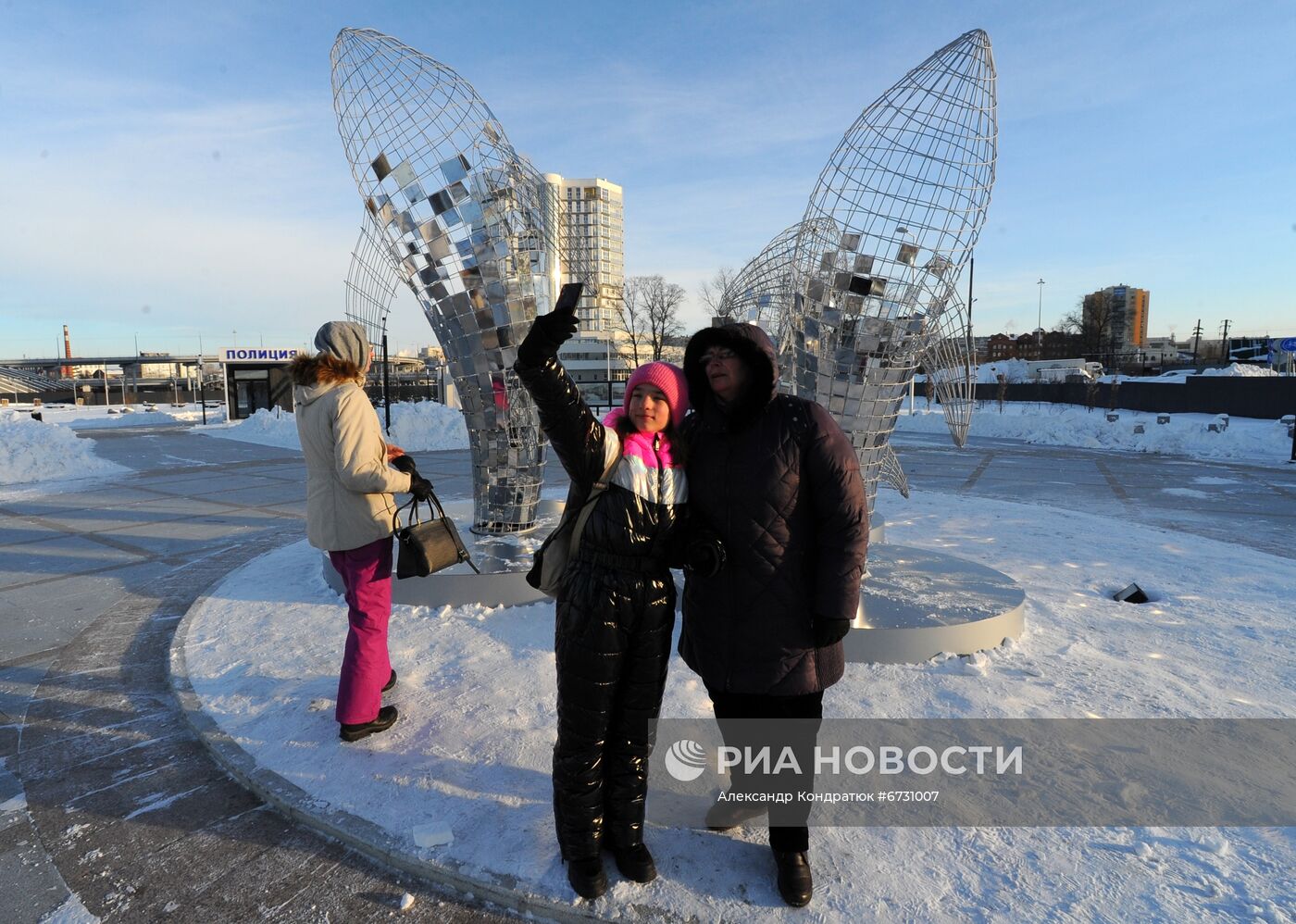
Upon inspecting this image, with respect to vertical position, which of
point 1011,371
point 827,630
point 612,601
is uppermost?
point 1011,371

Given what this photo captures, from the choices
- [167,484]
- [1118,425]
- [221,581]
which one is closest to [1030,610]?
[221,581]

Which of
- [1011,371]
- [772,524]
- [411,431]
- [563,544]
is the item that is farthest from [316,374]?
[1011,371]

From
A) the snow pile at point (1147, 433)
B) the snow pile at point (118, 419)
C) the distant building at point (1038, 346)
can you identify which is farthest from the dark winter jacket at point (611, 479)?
the distant building at point (1038, 346)

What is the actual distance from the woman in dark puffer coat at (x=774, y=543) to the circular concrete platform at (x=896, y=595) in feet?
5.89

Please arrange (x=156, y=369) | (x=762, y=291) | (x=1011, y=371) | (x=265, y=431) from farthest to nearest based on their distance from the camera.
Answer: (x=156, y=369), (x=1011, y=371), (x=265, y=431), (x=762, y=291)

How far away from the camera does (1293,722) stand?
3289 mm

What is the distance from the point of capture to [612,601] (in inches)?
81.7

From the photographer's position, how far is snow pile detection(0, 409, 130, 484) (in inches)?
467

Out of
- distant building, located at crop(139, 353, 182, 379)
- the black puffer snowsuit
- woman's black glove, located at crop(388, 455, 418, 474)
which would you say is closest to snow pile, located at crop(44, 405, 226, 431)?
woman's black glove, located at crop(388, 455, 418, 474)

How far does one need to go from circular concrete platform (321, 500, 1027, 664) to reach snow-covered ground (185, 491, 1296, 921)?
0.41 ft

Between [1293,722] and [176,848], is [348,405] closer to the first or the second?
[176,848]

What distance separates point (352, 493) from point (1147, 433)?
19687mm

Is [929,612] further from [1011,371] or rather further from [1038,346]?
[1038,346]

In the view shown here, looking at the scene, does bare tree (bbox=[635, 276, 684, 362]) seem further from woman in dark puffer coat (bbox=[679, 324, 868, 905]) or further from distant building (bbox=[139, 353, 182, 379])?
distant building (bbox=[139, 353, 182, 379])
